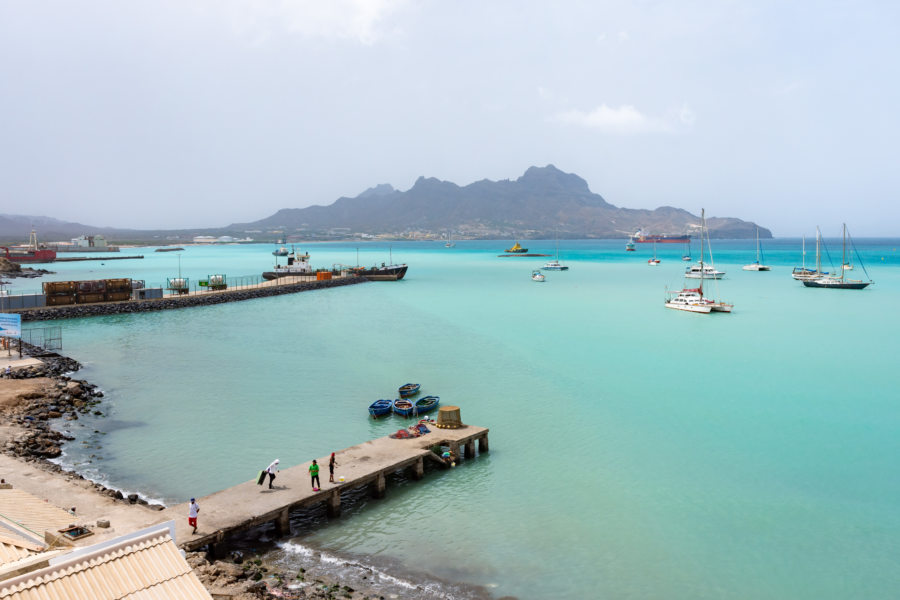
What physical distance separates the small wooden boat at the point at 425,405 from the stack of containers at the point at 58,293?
5317 cm

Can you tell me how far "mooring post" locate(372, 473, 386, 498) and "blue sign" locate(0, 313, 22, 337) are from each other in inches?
1151

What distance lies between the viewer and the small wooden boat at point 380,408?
3057 cm

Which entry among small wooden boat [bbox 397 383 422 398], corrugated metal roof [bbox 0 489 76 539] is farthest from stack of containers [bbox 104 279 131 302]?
corrugated metal roof [bbox 0 489 76 539]

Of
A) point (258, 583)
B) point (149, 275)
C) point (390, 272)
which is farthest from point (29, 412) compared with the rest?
point (149, 275)

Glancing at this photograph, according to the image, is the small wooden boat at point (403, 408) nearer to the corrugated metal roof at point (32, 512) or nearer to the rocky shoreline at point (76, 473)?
the rocky shoreline at point (76, 473)

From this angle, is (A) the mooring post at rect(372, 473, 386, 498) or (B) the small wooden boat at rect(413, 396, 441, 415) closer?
(A) the mooring post at rect(372, 473, 386, 498)

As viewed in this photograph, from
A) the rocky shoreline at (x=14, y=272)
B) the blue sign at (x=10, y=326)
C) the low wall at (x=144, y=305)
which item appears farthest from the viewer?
the rocky shoreline at (x=14, y=272)

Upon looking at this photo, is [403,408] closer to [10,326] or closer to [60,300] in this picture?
[10,326]

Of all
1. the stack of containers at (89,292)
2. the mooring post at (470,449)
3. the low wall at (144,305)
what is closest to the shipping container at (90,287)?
the stack of containers at (89,292)

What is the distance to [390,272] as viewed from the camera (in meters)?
120

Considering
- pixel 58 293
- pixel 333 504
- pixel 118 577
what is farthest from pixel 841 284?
pixel 118 577

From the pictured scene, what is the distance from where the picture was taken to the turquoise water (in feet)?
59.9

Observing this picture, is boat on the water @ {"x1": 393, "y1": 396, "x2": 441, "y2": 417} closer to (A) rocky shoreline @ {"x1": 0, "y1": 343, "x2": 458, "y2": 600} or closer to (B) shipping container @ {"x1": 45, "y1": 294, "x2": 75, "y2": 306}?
(A) rocky shoreline @ {"x1": 0, "y1": 343, "x2": 458, "y2": 600}

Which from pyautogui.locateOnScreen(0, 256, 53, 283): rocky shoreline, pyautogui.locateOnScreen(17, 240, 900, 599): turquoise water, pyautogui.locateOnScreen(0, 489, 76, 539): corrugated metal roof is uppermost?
pyautogui.locateOnScreen(0, 256, 53, 283): rocky shoreline
